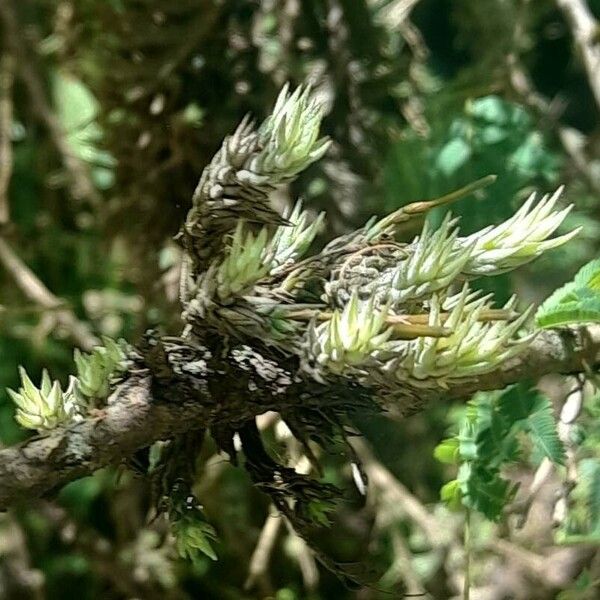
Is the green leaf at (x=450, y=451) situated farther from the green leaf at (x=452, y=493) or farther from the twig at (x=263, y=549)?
the twig at (x=263, y=549)

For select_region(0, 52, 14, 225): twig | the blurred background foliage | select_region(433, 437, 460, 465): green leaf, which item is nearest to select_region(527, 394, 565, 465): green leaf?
select_region(433, 437, 460, 465): green leaf

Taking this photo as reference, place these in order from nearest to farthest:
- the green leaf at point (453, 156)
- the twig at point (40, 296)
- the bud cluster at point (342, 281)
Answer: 1. the bud cluster at point (342, 281)
2. the green leaf at point (453, 156)
3. the twig at point (40, 296)

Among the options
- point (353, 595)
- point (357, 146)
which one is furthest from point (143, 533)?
point (357, 146)

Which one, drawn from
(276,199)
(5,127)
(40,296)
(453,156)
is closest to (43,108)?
(5,127)

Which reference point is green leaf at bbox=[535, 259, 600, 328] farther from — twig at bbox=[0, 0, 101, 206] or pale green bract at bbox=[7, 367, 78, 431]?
twig at bbox=[0, 0, 101, 206]

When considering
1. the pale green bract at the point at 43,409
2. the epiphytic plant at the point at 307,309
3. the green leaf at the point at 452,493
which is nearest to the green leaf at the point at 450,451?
the green leaf at the point at 452,493

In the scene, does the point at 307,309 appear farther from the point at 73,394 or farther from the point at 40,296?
the point at 40,296
